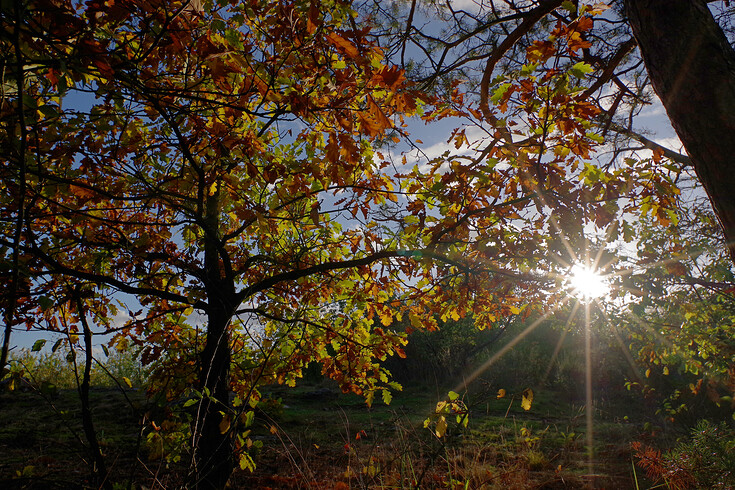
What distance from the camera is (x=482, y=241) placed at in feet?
8.87

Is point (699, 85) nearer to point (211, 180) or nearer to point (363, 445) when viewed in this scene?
point (211, 180)

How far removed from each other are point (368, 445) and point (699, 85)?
14.8 feet

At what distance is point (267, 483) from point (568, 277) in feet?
10.5

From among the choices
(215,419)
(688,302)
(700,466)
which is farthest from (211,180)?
(688,302)

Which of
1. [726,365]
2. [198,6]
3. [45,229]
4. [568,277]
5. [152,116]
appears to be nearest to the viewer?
[198,6]

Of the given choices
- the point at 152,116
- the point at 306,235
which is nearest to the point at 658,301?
the point at 306,235

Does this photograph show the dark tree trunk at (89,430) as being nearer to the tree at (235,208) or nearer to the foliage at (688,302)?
the tree at (235,208)

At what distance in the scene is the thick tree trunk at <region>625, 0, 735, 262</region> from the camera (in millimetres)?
1507

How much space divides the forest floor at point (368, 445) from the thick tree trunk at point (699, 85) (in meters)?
1.31

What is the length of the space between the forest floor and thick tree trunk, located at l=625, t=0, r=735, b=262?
1314 millimetres

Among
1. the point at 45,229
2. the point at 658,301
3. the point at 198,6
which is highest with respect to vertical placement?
the point at 198,6

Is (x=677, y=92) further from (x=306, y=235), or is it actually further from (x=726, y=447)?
(x=726, y=447)

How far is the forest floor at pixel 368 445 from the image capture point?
273cm

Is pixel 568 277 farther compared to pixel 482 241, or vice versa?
pixel 568 277
